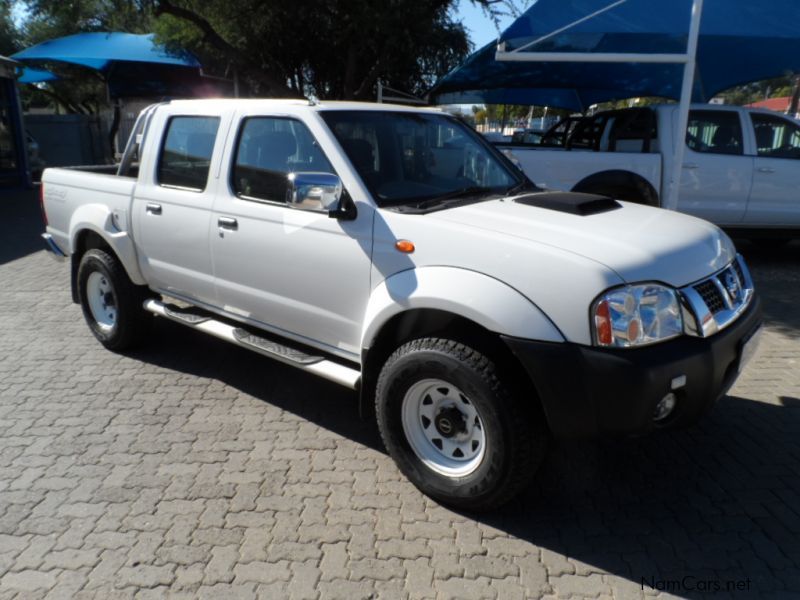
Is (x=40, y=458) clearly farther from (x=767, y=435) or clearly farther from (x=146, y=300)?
(x=767, y=435)

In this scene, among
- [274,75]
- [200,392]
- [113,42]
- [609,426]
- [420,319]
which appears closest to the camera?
[609,426]

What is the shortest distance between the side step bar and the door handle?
674 mm

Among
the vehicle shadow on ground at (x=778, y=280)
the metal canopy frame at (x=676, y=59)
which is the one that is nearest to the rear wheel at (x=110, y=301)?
the metal canopy frame at (x=676, y=59)

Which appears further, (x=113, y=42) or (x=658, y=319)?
(x=113, y=42)

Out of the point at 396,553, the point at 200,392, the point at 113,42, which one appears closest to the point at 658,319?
the point at 396,553

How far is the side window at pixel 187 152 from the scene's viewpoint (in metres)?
4.33

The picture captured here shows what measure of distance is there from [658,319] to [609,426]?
1.63ft

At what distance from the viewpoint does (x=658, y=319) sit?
2.80 m

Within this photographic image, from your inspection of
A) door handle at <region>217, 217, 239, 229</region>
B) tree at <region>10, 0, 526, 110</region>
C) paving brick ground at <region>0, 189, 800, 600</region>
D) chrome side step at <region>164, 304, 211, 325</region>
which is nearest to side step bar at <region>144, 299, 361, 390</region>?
chrome side step at <region>164, 304, 211, 325</region>

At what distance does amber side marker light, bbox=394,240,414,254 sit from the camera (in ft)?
10.5

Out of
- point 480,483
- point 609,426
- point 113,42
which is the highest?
point 113,42

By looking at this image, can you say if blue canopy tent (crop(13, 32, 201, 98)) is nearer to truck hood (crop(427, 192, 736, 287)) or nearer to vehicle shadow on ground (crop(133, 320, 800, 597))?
vehicle shadow on ground (crop(133, 320, 800, 597))

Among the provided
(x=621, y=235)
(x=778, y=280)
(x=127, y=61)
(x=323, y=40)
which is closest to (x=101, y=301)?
(x=621, y=235)

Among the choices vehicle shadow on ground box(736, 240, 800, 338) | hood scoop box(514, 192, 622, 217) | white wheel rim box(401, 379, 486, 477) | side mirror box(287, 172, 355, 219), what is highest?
side mirror box(287, 172, 355, 219)
